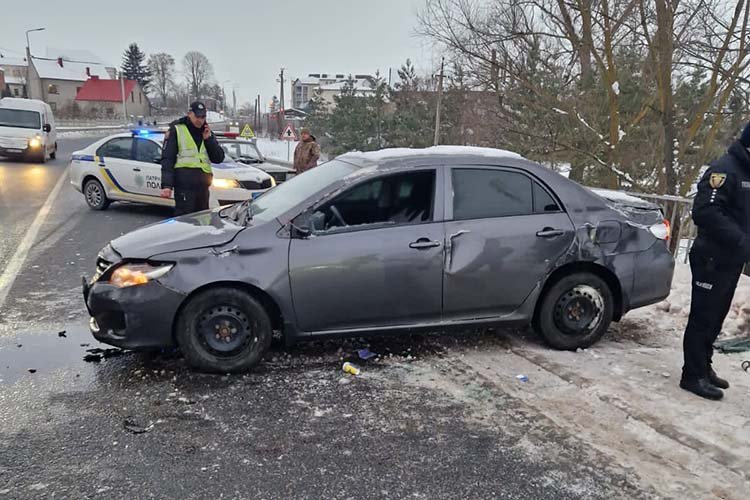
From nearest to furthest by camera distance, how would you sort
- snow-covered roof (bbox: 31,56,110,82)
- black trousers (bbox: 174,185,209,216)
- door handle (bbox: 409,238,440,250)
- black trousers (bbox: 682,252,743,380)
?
black trousers (bbox: 682,252,743,380) < door handle (bbox: 409,238,440,250) < black trousers (bbox: 174,185,209,216) < snow-covered roof (bbox: 31,56,110,82)

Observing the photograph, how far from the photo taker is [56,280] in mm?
6348

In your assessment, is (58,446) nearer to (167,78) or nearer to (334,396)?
(334,396)

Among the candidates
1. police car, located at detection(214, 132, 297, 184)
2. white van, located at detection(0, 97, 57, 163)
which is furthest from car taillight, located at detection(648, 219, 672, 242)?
white van, located at detection(0, 97, 57, 163)

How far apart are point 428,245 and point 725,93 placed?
878 centimetres

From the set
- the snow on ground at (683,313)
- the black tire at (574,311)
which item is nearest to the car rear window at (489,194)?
the black tire at (574,311)

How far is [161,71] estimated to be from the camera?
114 meters

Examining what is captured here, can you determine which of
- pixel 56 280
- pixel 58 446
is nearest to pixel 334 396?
pixel 58 446

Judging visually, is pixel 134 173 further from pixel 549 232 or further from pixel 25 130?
pixel 25 130

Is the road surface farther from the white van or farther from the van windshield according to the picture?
the van windshield

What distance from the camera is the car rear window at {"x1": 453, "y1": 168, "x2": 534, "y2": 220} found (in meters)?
4.50

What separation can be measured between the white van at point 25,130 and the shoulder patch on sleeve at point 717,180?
2111 cm

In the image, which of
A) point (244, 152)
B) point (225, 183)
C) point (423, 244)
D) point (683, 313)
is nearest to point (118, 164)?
point (225, 183)

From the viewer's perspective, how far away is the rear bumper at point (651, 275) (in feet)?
15.7

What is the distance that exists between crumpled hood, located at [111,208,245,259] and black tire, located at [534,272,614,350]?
2.53 meters
